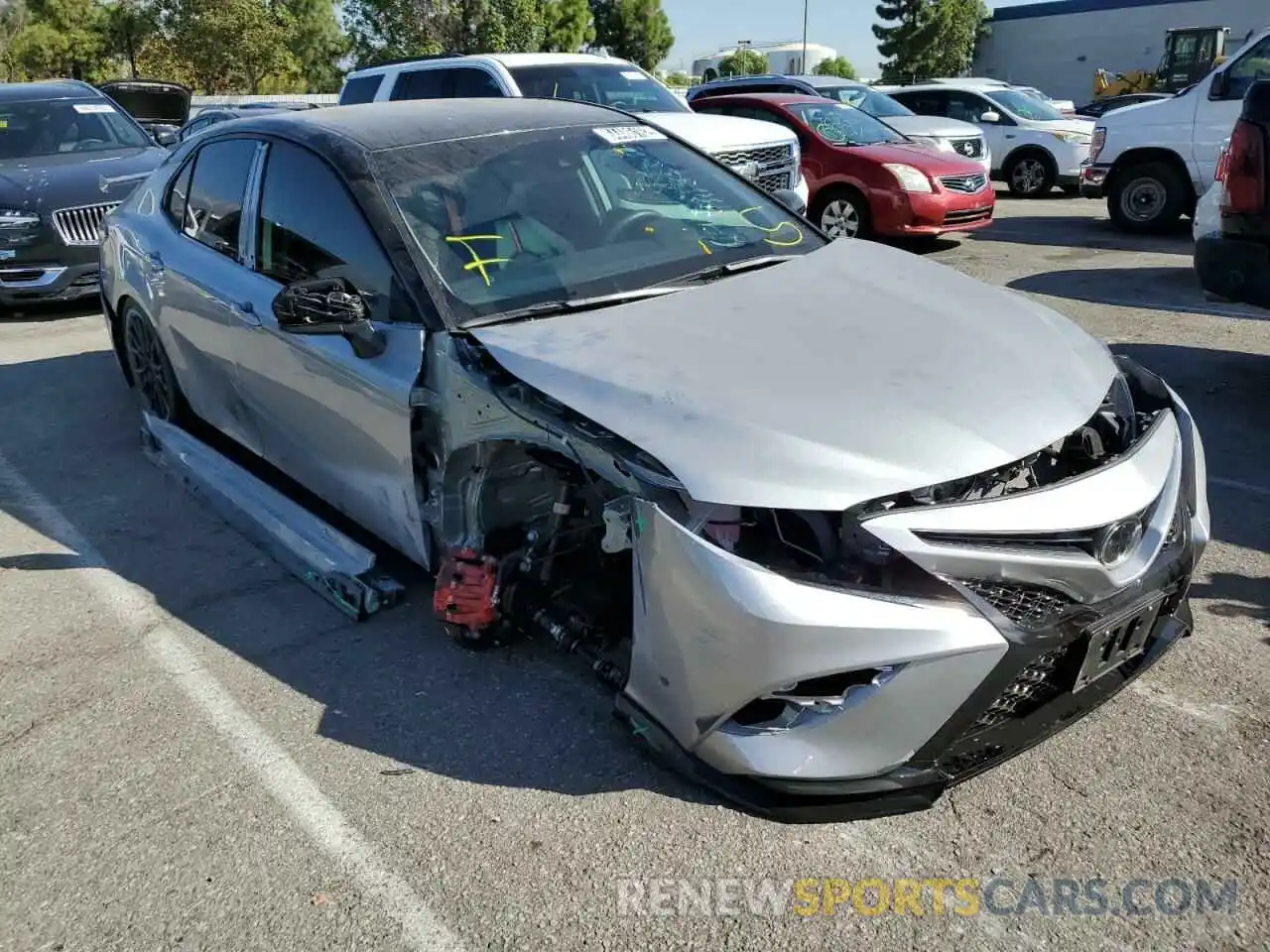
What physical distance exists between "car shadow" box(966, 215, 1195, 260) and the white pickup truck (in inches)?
9.8

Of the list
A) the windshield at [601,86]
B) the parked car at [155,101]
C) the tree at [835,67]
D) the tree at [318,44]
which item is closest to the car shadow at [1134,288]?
the windshield at [601,86]

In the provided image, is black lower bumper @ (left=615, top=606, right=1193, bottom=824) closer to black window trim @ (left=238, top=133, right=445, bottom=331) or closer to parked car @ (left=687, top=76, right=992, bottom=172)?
black window trim @ (left=238, top=133, right=445, bottom=331)

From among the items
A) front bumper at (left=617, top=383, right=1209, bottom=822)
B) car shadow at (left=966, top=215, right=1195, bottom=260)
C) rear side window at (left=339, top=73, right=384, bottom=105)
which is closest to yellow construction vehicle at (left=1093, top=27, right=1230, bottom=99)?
car shadow at (left=966, top=215, right=1195, bottom=260)

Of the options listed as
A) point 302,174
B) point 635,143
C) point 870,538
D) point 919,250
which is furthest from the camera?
point 919,250

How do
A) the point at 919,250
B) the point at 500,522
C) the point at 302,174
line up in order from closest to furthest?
the point at 500,522, the point at 302,174, the point at 919,250

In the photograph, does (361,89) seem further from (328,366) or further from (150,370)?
(328,366)

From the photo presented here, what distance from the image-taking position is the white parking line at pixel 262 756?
2.41 meters

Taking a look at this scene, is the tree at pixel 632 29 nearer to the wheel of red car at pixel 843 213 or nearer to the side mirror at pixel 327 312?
the wheel of red car at pixel 843 213

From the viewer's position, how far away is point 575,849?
2.55 m

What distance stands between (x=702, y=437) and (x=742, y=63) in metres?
65.8

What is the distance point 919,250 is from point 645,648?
9.25m

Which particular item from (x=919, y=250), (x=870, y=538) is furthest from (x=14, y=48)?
(x=870, y=538)

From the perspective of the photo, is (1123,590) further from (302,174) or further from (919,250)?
(919,250)

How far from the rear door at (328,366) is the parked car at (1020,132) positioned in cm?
1301
